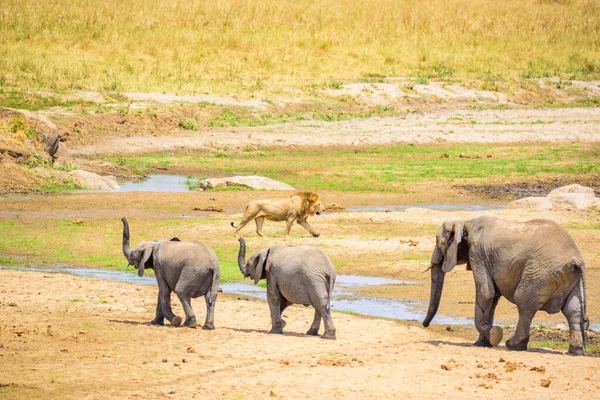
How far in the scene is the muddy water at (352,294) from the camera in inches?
611

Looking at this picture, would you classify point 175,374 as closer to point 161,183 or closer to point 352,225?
point 352,225

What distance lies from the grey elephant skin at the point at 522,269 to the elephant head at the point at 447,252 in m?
0.01

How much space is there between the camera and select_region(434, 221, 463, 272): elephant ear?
13.3m

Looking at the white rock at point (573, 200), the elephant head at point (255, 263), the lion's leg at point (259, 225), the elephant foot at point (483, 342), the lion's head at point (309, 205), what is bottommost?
the lion's leg at point (259, 225)

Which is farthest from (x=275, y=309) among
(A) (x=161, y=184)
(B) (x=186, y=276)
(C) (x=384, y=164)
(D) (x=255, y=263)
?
(C) (x=384, y=164)

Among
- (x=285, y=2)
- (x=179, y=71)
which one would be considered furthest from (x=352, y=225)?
(x=285, y=2)

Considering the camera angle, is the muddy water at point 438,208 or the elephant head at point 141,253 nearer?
the elephant head at point 141,253

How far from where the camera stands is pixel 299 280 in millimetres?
13219

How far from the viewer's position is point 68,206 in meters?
24.9

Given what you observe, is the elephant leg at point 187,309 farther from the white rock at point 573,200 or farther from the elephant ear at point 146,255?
the white rock at point 573,200

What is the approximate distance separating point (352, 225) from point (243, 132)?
1453 centimetres

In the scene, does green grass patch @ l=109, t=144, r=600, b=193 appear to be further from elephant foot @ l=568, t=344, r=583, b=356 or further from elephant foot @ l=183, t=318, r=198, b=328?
elephant foot @ l=568, t=344, r=583, b=356

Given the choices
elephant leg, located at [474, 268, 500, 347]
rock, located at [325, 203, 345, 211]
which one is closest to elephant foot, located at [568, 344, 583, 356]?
elephant leg, located at [474, 268, 500, 347]

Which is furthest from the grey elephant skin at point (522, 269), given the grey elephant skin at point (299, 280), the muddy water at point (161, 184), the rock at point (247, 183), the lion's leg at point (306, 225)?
the muddy water at point (161, 184)
